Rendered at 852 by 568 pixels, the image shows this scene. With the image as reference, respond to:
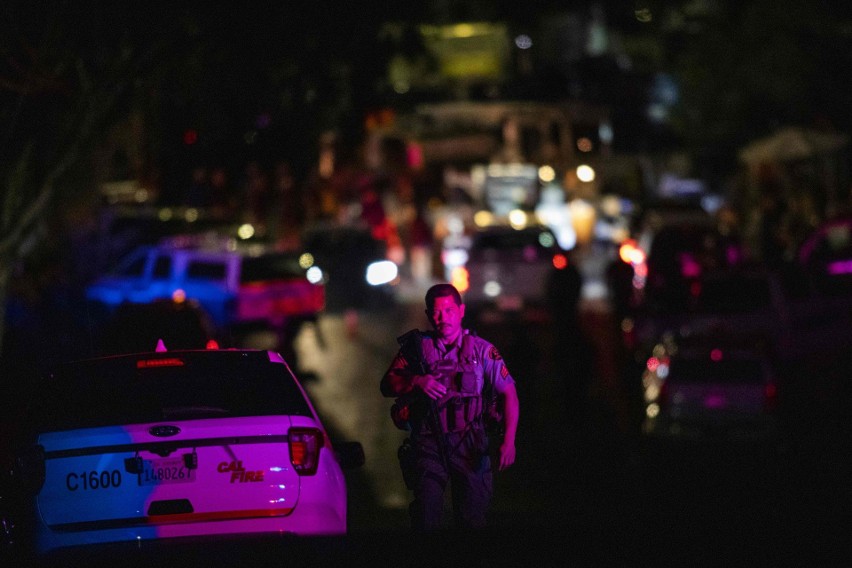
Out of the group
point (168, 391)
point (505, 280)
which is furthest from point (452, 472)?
point (505, 280)

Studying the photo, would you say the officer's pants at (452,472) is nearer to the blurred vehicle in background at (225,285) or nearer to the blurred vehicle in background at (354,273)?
the blurred vehicle in background at (225,285)

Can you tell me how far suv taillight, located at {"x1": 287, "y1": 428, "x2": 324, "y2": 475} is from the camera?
7508 mm

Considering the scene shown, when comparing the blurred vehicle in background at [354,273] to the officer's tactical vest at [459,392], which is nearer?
the officer's tactical vest at [459,392]

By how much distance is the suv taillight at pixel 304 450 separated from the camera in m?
7.51

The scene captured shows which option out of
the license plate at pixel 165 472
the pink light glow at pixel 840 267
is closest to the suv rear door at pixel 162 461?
the license plate at pixel 165 472

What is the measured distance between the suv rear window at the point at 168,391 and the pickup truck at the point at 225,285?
15.2 meters

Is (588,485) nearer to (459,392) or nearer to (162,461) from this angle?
(459,392)

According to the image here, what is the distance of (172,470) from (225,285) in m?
16.7

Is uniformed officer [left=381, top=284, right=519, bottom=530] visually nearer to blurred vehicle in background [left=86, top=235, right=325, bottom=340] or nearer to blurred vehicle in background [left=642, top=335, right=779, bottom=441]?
blurred vehicle in background [left=642, top=335, right=779, bottom=441]

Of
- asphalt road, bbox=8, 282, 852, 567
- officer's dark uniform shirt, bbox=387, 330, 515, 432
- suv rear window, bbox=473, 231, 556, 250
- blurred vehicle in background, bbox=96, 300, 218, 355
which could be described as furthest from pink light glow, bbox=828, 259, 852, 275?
officer's dark uniform shirt, bbox=387, 330, 515, 432

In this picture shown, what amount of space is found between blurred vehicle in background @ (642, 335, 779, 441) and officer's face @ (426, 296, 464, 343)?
7.47 meters

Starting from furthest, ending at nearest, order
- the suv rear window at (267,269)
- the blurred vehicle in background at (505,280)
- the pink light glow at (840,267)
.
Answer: the suv rear window at (267,269) → the blurred vehicle in background at (505,280) → the pink light glow at (840,267)

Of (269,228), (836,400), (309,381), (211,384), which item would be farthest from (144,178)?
(211,384)

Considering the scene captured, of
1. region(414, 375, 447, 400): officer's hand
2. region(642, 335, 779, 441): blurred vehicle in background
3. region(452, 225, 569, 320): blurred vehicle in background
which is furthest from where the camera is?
region(452, 225, 569, 320): blurred vehicle in background
